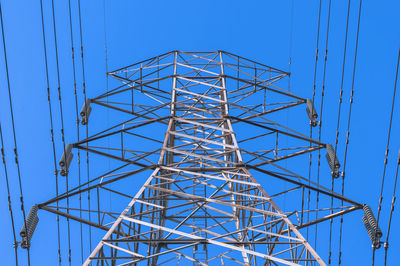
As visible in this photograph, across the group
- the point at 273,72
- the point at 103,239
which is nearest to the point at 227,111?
the point at 273,72

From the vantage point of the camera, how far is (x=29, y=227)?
15.0 metres

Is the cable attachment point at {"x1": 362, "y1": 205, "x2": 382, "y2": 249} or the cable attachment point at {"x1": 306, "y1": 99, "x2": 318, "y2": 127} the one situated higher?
the cable attachment point at {"x1": 306, "y1": 99, "x2": 318, "y2": 127}

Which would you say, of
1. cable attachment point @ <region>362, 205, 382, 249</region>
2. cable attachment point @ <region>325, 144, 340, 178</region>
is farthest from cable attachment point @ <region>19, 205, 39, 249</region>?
cable attachment point @ <region>325, 144, 340, 178</region>

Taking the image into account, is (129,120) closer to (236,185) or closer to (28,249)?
(236,185)

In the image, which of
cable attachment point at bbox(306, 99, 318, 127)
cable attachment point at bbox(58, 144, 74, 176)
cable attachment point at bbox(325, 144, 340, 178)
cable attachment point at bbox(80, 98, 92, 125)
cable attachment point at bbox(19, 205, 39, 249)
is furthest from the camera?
cable attachment point at bbox(306, 99, 318, 127)

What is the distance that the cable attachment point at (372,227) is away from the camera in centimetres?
1477

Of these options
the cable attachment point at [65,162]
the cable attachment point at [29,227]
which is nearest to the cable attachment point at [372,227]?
the cable attachment point at [29,227]

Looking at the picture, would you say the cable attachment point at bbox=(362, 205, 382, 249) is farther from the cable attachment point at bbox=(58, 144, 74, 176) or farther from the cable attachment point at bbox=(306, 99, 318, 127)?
the cable attachment point at bbox=(58, 144, 74, 176)

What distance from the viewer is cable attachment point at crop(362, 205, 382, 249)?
14.8 m

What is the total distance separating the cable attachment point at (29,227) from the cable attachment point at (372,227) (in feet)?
24.7

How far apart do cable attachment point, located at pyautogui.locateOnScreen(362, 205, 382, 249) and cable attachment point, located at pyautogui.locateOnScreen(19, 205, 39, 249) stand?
752 cm

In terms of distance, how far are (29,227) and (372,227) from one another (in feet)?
25.4

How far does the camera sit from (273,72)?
2600 cm

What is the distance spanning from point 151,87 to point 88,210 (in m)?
8.40
